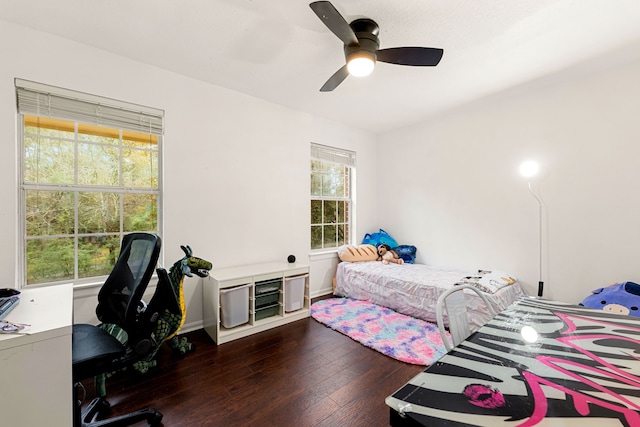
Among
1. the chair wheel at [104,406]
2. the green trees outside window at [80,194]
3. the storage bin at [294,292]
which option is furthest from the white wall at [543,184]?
the chair wheel at [104,406]

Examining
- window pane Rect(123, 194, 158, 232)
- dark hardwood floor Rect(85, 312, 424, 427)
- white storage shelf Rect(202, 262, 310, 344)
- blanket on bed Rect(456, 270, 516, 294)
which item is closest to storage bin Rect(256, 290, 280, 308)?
white storage shelf Rect(202, 262, 310, 344)

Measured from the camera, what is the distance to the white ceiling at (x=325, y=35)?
5.74ft

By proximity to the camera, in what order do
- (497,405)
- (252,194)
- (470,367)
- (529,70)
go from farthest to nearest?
(252,194) < (529,70) < (470,367) < (497,405)

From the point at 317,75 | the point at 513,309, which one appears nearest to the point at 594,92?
the point at 513,309

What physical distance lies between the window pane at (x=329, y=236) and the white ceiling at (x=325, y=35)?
6.69ft

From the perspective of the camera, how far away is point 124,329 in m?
1.37

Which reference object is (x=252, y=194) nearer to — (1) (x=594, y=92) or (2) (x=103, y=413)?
(2) (x=103, y=413)

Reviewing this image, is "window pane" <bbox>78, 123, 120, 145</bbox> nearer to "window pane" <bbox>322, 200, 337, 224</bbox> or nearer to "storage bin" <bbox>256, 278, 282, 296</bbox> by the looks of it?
"storage bin" <bbox>256, 278, 282, 296</bbox>

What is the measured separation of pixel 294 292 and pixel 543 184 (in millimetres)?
3047

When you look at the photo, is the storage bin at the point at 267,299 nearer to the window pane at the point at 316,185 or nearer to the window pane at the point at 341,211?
the window pane at the point at 316,185

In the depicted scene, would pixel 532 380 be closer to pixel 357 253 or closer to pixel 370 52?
pixel 370 52

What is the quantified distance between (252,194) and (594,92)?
3735mm

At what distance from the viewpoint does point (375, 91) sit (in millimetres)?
2965

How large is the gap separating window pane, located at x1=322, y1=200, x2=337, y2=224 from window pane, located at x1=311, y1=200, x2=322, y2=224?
10 centimetres
